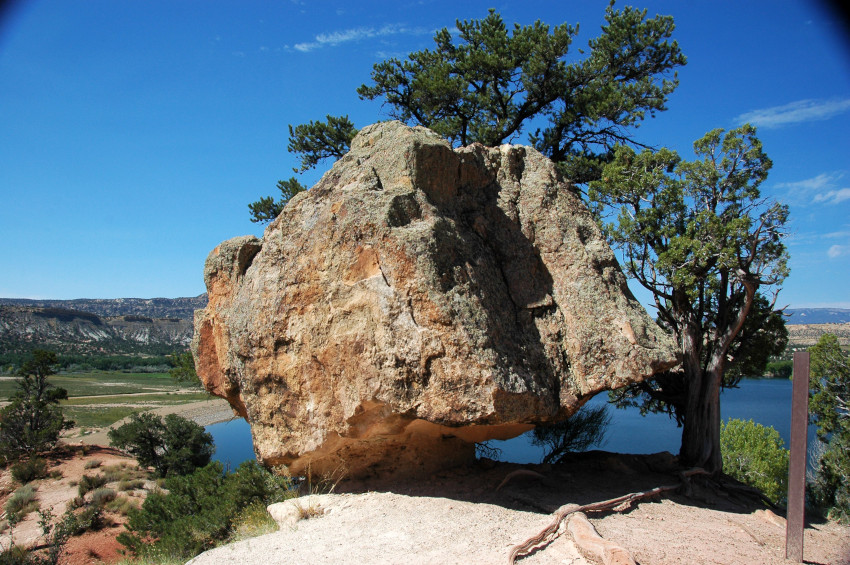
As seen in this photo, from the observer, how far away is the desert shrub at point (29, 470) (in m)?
18.3

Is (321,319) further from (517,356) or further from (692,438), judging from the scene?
(692,438)

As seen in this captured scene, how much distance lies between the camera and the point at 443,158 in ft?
25.1

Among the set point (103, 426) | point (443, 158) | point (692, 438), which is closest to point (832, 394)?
point (692, 438)

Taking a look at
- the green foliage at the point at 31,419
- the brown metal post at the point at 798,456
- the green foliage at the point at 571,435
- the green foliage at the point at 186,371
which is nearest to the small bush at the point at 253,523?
the green foliage at the point at 571,435

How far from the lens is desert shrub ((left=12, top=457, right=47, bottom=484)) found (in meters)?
18.3

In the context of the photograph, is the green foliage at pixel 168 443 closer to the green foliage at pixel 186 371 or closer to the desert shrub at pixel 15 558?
the green foliage at pixel 186 371

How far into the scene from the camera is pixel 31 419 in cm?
2098

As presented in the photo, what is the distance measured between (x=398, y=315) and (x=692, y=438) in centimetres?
633

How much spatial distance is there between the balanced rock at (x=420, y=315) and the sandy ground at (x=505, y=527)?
2.59 feet

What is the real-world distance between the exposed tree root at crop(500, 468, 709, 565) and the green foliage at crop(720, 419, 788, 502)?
8.67m

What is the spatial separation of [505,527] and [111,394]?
184 feet

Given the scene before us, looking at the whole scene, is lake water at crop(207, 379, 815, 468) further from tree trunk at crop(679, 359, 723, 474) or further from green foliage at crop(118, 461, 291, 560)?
tree trunk at crop(679, 359, 723, 474)

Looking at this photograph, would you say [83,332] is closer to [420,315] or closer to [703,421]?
[420,315]

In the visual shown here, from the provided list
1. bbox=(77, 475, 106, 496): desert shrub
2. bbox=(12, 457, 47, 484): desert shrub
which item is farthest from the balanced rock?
bbox=(12, 457, 47, 484): desert shrub
